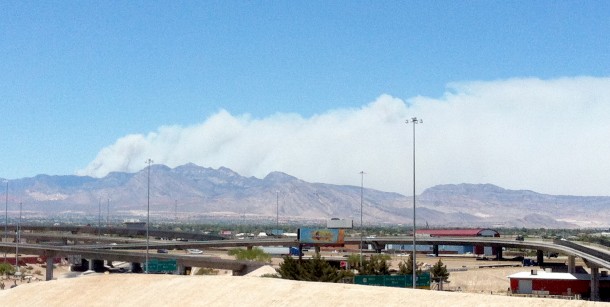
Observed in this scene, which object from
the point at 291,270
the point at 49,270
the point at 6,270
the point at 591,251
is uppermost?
the point at 591,251

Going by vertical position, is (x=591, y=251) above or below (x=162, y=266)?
above

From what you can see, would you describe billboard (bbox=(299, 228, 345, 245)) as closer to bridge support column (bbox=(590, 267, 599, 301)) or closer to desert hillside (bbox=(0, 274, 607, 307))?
A: bridge support column (bbox=(590, 267, 599, 301))

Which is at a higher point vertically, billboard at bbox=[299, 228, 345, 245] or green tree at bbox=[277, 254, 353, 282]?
billboard at bbox=[299, 228, 345, 245]

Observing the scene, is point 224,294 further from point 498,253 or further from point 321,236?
point 498,253

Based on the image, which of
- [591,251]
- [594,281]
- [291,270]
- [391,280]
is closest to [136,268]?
[291,270]

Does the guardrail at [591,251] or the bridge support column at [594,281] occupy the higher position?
the guardrail at [591,251]

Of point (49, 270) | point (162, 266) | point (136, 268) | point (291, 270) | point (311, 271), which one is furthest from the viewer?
point (136, 268)

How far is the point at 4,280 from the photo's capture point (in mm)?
139125

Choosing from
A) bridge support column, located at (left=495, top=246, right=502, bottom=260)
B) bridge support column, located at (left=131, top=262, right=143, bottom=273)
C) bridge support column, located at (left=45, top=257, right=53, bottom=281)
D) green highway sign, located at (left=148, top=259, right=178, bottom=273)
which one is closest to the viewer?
green highway sign, located at (left=148, top=259, right=178, bottom=273)

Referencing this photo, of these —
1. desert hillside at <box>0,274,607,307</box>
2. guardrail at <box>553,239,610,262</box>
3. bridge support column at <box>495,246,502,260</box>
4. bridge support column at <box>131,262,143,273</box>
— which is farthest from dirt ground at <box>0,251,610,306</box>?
bridge support column at <box>495,246,502,260</box>

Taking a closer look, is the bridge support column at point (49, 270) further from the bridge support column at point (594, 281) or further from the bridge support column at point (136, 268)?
the bridge support column at point (594, 281)

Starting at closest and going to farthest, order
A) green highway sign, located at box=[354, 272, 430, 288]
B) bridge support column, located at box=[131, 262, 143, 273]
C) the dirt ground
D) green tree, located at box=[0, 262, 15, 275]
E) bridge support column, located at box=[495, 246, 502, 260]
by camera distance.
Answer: the dirt ground, green highway sign, located at box=[354, 272, 430, 288], bridge support column, located at box=[131, 262, 143, 273], green tree, located at box=[0, 262, 15, 275], bridge support column, located at box=[495, 246, 502, 260]

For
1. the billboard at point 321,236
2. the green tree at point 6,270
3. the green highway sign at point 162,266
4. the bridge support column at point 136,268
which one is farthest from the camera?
the billboard at point 321,236

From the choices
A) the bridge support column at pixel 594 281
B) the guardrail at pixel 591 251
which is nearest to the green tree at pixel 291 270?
the guardrail at pixel 591 251
